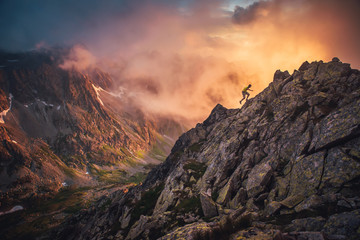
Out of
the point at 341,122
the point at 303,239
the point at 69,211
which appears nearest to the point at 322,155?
the point at 341,122

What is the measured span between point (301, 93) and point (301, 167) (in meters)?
20.4

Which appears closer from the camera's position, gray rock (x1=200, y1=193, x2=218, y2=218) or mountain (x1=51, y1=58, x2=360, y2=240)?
mountain (x1=51, y1=58, x2=360, y2=240)

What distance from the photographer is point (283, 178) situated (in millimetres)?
21953

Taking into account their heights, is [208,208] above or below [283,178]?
below

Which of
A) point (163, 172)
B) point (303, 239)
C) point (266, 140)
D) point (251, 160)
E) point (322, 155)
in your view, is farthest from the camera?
point (163, 172)

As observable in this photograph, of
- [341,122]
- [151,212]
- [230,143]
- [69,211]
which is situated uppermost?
[230,143]

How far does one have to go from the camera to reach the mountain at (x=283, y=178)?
1312 centimetres

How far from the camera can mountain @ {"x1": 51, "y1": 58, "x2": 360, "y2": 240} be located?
13.1 meters

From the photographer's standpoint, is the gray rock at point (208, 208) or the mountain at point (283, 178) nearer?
the mountain at point (283, 178)

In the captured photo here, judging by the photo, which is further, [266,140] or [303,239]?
[266,140]

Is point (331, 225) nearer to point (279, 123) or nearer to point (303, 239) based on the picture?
point (303, 239)

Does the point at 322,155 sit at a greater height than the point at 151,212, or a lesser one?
greater

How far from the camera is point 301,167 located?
2064cm

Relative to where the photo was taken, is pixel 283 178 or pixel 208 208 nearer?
pixel 283 178
